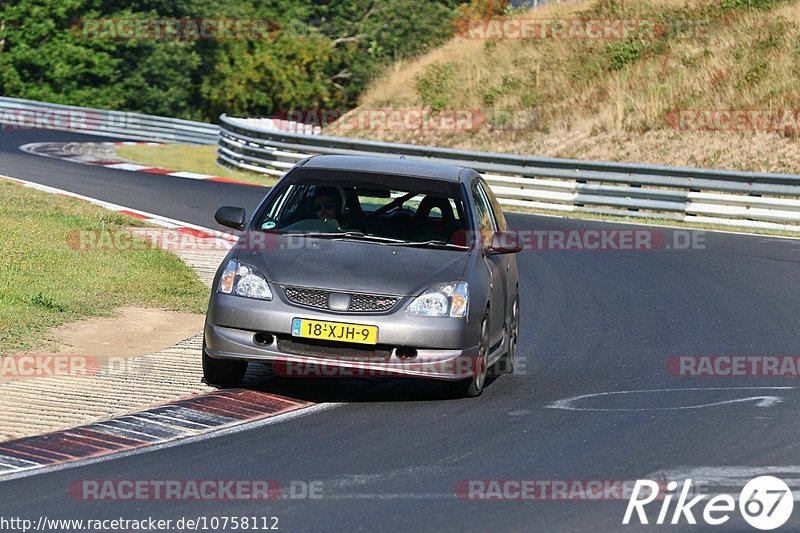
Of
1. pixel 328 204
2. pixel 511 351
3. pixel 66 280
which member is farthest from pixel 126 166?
pixel 328 204

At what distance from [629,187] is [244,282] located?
1744 cm

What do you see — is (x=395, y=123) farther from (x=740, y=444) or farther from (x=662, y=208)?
(x=740, y=444)

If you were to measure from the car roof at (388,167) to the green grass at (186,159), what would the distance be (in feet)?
57.6

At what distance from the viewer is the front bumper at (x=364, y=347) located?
9008 mm

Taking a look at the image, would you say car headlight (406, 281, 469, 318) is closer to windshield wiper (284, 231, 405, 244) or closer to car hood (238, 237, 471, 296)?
car hood (238, 237, 471, 296)

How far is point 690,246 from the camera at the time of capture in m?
21.1

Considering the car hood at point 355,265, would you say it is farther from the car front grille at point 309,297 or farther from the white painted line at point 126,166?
the white painted line at point 126,166

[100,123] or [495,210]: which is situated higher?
[495,210]

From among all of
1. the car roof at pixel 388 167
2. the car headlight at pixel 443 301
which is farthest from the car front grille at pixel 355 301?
the car roof at pixel 388 167

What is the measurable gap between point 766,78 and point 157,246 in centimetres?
2250

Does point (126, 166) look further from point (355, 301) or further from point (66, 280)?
point (355, 301)

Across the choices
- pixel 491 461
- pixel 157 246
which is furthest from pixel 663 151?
pixel 491 461

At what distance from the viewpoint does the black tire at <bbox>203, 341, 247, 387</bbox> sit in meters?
9.52

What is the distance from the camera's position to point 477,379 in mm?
9586
